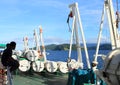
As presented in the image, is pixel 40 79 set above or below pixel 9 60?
below

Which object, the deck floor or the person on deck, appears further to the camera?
the deck floor

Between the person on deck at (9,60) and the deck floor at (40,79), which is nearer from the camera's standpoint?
the person on deck at (9,60)

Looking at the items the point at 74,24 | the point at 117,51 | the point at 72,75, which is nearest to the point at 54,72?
the point at 74,24

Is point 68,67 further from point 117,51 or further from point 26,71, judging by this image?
point 117,51

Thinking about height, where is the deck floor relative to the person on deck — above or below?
below

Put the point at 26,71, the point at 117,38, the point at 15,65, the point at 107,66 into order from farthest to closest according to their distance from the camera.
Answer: the point at 26,71, the point at 117,38, the point at 15,65, the point at 107,66

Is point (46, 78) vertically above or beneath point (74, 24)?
beneath

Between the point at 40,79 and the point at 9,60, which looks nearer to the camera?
the point at 9,60

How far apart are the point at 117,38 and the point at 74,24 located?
6.53m

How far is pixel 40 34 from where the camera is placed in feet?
105

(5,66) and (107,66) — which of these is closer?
(107,66)

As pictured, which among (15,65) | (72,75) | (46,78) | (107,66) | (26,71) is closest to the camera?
(107,66)

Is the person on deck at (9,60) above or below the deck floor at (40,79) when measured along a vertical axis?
above

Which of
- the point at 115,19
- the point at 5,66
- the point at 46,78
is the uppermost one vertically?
the point at 115,19
